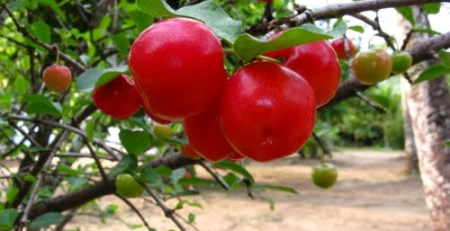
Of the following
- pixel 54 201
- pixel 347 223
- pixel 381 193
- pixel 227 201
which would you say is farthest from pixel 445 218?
pixel 381 193

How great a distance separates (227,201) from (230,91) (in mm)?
7124

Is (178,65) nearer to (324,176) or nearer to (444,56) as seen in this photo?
(444,56)

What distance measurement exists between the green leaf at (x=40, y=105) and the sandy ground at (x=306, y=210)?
2.69 metres

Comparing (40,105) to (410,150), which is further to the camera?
(410,150)

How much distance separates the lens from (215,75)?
1.91 ft

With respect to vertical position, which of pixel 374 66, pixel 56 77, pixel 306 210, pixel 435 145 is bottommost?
pixel 306 210

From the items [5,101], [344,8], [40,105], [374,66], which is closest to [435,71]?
[374,66]

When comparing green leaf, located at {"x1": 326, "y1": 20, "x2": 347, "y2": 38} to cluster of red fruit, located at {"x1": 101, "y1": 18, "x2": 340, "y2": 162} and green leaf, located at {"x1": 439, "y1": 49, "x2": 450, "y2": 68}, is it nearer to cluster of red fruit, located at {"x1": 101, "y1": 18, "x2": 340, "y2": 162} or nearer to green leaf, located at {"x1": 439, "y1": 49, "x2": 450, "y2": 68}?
cluster of red fruit, located at {"x1": 101, "y1": 18, "x2": 340, "y2": 162}

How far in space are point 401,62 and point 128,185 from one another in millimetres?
847

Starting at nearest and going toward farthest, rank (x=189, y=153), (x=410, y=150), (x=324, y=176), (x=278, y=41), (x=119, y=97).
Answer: (x=278, y=41) → (x=119, y=97) → (x=189, y=153) → (x=324, y=176) → (x=410, y=150)

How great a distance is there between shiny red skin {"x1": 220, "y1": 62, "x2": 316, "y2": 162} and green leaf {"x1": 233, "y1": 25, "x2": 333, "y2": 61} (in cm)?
2

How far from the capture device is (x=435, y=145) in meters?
2.98

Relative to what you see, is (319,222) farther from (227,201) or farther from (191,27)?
(191,27)

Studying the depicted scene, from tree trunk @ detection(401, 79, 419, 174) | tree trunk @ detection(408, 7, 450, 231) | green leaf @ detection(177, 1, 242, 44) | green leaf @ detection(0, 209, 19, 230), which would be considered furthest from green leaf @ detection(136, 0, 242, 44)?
tree trunk @ detection(401, 79, 419, 174)
